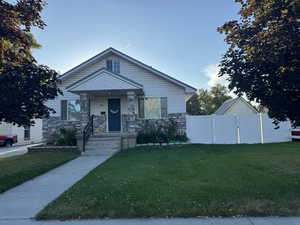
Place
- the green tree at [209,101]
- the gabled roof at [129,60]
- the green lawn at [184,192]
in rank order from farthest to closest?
the green tree at [209,101] → the gabled roof at [129,60] → the green lawn at [184,192]

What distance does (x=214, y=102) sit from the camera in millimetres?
48094

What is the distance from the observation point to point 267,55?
4344 mm

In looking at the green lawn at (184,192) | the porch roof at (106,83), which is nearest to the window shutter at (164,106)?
the porch roof at (106,83)

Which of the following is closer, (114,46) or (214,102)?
(114,46)

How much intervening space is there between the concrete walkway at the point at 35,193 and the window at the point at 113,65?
29.6ft

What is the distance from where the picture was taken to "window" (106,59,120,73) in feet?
51.6

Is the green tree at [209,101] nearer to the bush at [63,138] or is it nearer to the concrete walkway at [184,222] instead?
the bush at [63,138]

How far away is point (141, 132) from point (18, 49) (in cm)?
895

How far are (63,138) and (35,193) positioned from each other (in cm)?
915

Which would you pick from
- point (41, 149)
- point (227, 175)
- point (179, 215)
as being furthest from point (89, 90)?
point (179, 215)

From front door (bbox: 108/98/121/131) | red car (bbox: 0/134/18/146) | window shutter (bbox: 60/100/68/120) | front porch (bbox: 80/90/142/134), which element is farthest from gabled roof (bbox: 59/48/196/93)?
red car (bbox: 0/134/18/146)

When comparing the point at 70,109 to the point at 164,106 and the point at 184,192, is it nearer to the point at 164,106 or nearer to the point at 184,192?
the point at 164,106

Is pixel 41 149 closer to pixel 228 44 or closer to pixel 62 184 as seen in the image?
pixel 62 184

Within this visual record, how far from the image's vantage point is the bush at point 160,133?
14094 mm
